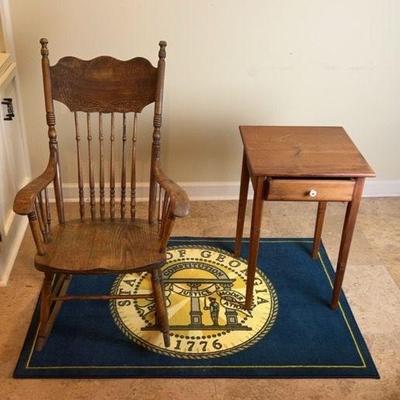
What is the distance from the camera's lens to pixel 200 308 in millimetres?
2166

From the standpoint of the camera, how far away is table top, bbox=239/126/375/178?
1830mm

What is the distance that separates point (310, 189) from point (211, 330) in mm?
713

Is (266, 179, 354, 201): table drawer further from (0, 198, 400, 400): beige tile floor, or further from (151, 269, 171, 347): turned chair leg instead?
(0, 198, 400, 400): beige tile floor

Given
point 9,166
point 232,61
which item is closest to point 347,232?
point 232,61

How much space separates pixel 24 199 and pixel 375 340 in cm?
149

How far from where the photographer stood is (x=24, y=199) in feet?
5.49

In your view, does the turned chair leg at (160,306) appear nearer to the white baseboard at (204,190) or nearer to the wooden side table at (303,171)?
the wooden side table at (303,171)

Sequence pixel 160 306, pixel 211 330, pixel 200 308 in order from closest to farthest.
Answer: pixel 160 306, pixel 211 330, pixel 200 308

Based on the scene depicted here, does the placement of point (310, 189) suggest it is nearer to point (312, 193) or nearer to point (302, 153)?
point (312, 193)

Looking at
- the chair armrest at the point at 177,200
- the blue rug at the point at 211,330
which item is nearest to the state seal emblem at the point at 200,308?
the blue rug at the point at 211,330

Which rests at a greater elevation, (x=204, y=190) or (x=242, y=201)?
(x=242, y=201)

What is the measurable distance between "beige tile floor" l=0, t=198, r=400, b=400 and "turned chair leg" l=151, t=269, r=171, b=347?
19 cm

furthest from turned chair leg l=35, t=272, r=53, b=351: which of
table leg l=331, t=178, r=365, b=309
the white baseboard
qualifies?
table leg l=331, t=178, r=365, b=309

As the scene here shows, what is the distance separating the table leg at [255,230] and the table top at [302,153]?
0.06 meters
